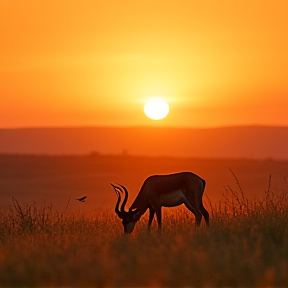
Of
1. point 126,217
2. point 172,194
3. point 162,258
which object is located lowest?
point 162,258

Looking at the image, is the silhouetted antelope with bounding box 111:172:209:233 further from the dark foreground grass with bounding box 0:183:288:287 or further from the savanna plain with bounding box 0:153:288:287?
the dark foreground grass with bounding box 0:183:288:287

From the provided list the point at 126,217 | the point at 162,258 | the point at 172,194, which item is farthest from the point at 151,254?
the point at 172,194

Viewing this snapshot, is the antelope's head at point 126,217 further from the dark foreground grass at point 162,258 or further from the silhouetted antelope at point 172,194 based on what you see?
the dark foreground grass at point 162,258

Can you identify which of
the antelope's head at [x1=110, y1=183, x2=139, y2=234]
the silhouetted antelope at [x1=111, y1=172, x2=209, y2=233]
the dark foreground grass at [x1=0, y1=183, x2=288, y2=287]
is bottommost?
the dark foreground grass at [x1=0, y1=183, x2=288, y2=287]

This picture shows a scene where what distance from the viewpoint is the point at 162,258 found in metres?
9.96

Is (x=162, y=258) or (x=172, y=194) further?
(x=172, y=194)

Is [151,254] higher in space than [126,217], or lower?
lower

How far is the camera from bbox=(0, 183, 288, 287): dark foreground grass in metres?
9.26

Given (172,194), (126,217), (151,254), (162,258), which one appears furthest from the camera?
(172,194)

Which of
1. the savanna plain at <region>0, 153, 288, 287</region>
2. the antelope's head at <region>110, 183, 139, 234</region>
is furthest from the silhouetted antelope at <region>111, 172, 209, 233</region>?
the savanna plain at <region>0, 153, 288, 287</region>

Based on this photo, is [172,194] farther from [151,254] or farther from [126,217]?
[151,254]

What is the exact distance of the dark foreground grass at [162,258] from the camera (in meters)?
9.26

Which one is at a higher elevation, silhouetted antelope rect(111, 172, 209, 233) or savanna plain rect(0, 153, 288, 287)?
silhouetted antelope rect(111, 172, 209, 233)

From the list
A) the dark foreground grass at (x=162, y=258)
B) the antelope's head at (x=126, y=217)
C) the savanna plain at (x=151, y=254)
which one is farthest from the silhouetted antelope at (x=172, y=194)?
the dark foreground grass at (x=162, y=258)
